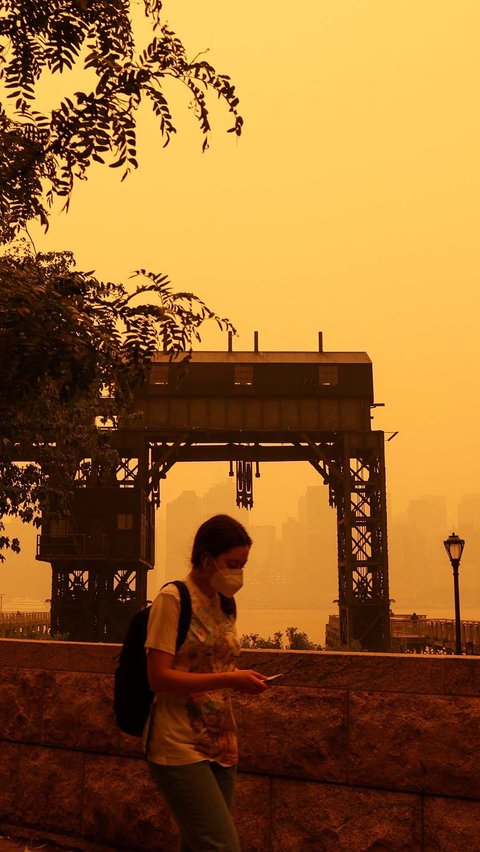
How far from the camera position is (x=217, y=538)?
3420mm

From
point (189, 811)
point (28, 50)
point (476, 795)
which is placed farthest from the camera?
point (28, 50)

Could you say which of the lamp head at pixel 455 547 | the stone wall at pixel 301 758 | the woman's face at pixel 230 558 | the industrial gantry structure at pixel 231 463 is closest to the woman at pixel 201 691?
the woman's face at pixel 230 558

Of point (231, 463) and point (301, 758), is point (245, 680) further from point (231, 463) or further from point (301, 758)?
point (231, 463)

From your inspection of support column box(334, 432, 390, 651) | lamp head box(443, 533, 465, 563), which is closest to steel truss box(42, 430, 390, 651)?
support column box(334, 432, 390, 651)

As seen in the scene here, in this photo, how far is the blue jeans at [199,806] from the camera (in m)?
3.13

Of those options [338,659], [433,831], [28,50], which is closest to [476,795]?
[433,831]

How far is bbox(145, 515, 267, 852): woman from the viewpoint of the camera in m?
3.15

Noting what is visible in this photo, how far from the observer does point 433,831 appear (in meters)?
4.71

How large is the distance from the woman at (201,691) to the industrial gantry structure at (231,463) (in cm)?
4081

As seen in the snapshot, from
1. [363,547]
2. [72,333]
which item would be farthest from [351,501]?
[72,333]

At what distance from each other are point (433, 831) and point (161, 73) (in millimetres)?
5129

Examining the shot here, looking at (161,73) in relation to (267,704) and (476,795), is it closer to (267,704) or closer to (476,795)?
(267,704)

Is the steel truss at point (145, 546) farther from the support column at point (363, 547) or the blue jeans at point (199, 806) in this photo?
the blue jeans at point (199, 806)

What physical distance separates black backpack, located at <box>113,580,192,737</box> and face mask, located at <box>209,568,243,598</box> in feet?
0.37
